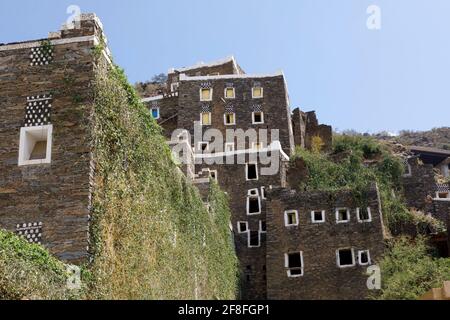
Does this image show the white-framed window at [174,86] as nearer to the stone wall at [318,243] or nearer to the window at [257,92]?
Answer: the window at [257,92]

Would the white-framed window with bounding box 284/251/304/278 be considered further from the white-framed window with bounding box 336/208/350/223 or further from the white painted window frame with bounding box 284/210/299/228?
the white-framed window with bounding box 336/208/350/223

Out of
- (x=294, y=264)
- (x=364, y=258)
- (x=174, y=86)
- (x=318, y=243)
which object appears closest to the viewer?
(x=364, y=258)

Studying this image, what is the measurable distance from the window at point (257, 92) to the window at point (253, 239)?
11.1 metres

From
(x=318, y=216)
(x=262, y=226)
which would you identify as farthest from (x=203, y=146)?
(x=318, y=216)

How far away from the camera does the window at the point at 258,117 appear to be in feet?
150

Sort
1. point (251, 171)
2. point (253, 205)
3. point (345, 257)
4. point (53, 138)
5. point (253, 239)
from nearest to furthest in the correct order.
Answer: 1. point (53, 138)
2. point (345, 257)
3. point (253, 239)
4. point (253, 205)
5. point (251, 171)

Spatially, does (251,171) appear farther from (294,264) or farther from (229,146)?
(294,264)

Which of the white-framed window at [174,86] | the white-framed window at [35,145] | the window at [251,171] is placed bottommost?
the white-framed window at [35,145]

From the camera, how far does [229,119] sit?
45875 millimetres

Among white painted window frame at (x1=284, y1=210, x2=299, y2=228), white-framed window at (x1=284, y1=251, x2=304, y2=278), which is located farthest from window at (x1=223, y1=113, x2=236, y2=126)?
white-framed window at (x1=284, y1=251, x2=304, y2=278)

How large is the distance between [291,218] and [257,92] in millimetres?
12277

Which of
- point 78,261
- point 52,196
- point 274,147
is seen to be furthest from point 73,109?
point 274,147

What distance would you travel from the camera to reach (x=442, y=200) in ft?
142

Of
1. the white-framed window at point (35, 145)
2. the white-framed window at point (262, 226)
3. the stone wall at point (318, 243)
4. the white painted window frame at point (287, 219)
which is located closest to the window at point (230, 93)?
the white-framed window at point (262, 226)
